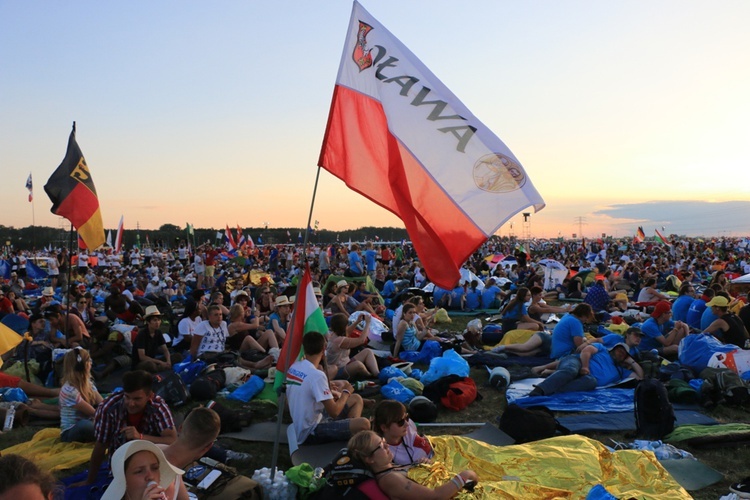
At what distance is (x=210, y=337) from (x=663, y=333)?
7293mm

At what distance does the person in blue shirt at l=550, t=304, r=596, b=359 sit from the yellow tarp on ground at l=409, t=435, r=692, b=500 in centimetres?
334

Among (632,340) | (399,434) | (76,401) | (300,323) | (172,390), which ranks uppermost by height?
(300,323)

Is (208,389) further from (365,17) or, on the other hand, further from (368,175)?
(365,17)

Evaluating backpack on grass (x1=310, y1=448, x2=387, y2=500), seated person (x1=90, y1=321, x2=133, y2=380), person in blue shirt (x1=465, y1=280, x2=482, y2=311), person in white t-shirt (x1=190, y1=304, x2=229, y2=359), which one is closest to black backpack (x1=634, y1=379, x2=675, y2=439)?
backpack on grass (x1=310, y1=448, x2=387, y2=500)

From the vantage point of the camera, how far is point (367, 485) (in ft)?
12.3

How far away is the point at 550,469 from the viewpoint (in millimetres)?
4617

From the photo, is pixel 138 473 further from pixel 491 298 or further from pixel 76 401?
pixel 491 298

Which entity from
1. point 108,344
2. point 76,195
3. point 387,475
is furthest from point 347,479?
point 108,344

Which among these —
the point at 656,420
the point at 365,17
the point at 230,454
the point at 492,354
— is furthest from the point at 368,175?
the point at 492,354

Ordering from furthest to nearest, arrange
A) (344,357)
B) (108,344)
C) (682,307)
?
(682,307), (108,344), (344,357)

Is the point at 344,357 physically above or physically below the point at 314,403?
below

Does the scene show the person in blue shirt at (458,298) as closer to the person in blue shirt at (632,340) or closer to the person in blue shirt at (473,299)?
the person in blue shirt at (473,299)

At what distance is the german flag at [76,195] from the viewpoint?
28.1 ft

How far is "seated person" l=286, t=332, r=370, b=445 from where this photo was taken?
501cm
